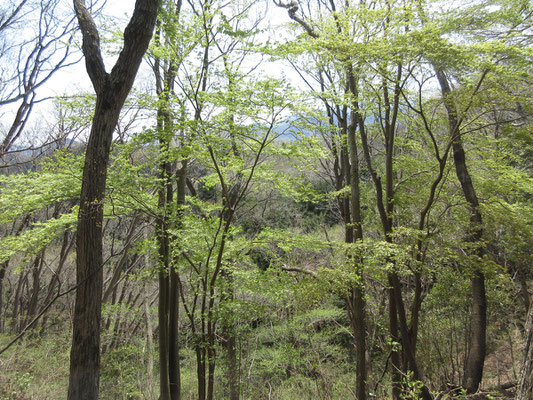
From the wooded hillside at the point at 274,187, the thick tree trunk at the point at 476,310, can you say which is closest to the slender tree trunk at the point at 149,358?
the wooded hillside at the point at 274,187

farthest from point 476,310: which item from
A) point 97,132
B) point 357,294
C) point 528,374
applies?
point 97,132

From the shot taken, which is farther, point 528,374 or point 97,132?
point 97,132

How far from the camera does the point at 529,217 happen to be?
6965 mm

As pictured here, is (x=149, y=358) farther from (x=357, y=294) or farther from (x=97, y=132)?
(x=97, y=132)

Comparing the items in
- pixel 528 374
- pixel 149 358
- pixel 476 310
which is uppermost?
pixel 528 374

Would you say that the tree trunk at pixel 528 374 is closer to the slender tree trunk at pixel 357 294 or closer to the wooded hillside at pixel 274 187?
the wooded hillside at pixel 274 187

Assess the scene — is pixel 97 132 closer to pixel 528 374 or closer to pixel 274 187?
pixel 274 187

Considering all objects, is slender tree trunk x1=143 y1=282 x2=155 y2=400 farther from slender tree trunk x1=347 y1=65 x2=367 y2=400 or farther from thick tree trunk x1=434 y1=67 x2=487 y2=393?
thick tree trunk x1=434 y1=67 x2=487 y2=393

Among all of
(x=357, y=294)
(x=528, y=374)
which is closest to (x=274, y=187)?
(x=357, y=294)

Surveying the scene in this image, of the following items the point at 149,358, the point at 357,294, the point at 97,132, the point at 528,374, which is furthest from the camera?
the point at 149,358

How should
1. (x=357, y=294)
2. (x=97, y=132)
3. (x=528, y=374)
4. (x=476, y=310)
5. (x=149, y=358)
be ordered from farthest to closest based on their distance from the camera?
(x=149, y=358) → (x=476, y=310) → (x=357, y=294) → (x=97, y=132) → (x=528, y=374)

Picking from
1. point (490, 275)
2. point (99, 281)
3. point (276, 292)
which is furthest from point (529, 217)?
point (99, 281)

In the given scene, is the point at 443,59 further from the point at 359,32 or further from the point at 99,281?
the point at 99,281

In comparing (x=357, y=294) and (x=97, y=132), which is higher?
(x=97, y=132)
